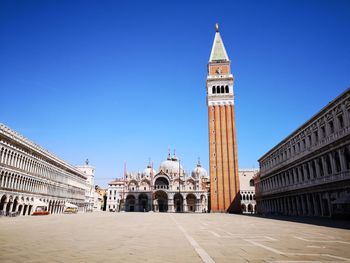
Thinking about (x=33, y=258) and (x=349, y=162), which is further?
(x=349, y=162)

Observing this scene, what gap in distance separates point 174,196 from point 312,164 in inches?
2281

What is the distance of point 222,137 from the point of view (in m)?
62.5

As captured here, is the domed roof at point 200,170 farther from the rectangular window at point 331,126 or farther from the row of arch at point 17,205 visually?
the rectangular window at point 331,126

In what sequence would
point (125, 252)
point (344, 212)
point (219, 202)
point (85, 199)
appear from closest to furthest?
point (125, 252) < point (344, 212) < point (219, 202) < point (85, 199)

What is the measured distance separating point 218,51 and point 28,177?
51.1 m

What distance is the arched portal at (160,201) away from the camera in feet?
294

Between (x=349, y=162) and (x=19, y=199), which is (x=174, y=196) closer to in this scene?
(x=19, y=199)

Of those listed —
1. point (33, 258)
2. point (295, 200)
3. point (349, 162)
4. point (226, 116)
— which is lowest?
point (33, 258)

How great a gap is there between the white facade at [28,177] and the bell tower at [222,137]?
3203 cm

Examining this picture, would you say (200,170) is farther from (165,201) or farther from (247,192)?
(247,192)

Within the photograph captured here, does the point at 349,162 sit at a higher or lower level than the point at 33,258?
higher

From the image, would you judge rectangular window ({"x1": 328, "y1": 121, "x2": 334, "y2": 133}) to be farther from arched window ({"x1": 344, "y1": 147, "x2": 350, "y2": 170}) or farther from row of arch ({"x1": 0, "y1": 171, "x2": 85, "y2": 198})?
row of arch ({"x1": 0, "y1": 171, "x2": 85, "y2": 198})

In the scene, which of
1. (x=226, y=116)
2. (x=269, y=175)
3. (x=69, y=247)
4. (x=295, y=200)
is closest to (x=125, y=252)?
(x=69, y=247)

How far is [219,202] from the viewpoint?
58.7 m
